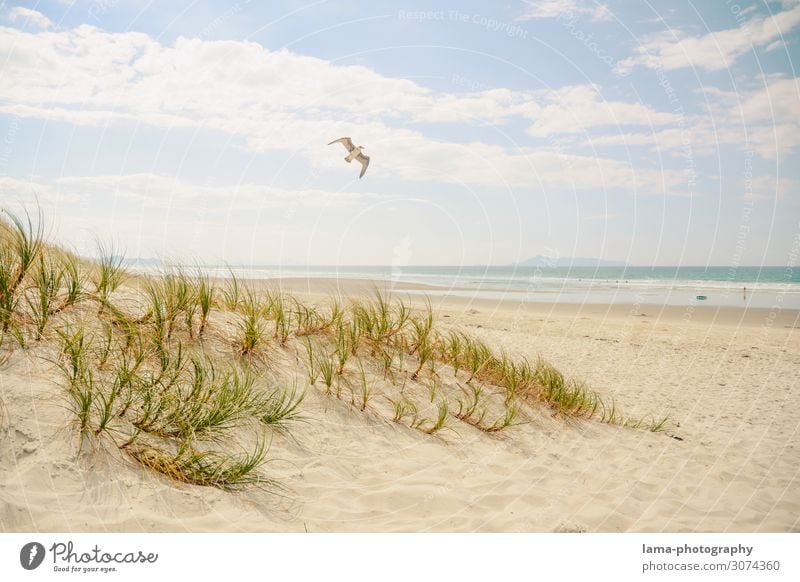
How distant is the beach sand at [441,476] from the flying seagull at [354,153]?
7.45ft

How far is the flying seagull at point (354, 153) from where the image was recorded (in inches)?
317

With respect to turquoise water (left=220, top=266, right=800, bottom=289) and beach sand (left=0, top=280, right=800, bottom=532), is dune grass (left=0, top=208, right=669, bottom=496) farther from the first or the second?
turquoise water (left=220, top=266, right=800, bottom=289)

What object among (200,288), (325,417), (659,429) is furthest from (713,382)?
(200,288)

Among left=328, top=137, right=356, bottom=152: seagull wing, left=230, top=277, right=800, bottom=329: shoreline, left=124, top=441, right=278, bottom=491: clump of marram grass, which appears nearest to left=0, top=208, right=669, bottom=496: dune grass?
left=124, top=441, right=278, bottom=491: clump of marram grass

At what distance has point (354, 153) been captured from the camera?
8.15 meters

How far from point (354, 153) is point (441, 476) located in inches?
216

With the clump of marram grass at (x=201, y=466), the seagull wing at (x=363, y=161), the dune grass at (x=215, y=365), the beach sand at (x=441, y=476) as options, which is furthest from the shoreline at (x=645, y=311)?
the clump of marram grass at (x=201, y=466)

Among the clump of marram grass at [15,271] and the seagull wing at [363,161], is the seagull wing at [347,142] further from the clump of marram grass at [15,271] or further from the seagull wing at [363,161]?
the clump of marram grass at [15,271]

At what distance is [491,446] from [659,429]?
2.60m

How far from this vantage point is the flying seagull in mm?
8045

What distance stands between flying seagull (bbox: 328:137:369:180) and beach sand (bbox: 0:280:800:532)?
2.27 metres

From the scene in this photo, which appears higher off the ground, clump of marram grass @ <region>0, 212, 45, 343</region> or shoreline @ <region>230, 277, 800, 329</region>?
clump of marram grass @ <region>0, 212, 45, 343</region>

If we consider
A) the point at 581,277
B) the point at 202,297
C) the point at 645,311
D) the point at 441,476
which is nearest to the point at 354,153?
the point at 202,297
